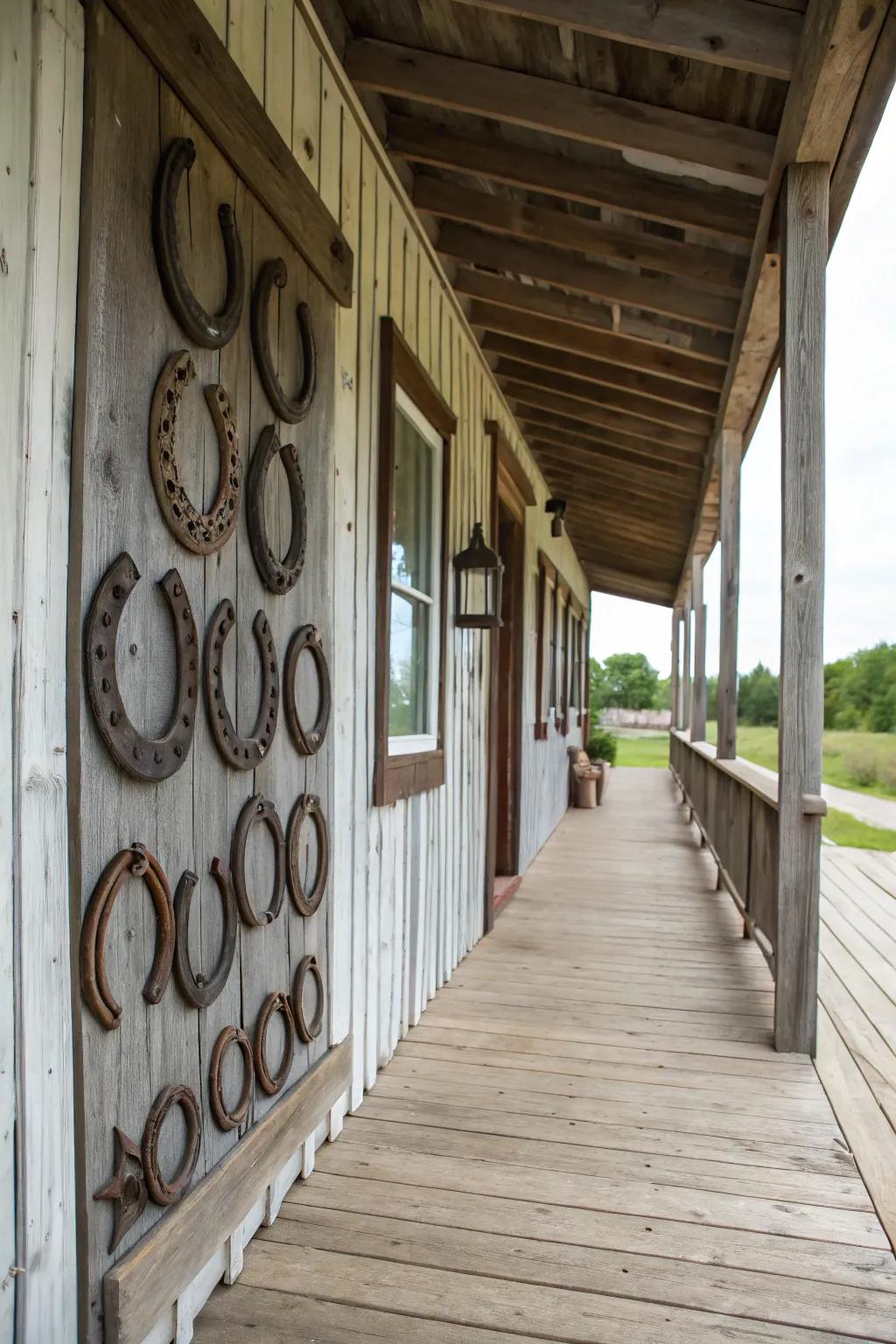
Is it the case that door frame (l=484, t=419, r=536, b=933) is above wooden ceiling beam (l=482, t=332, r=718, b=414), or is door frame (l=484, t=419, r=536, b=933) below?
below

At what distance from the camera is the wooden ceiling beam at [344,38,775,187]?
2.63 meters

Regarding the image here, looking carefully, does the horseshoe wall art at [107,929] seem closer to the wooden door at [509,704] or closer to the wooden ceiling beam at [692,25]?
the wooden ceiling beam at [692,25]

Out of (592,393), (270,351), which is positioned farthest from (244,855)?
(592,393)

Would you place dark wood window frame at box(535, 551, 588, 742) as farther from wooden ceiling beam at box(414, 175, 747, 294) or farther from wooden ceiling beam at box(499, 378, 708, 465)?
wooden ceiling beam at box(414, 175, 747, 294)

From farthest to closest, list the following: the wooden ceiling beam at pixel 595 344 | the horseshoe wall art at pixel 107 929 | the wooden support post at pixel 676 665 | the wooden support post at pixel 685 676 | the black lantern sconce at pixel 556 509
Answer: the wooden support post at pixel 676 665 → the wooden support post at pixel 685 676 → the black lantern sconce at pixel 556 509 → the wooden ceiling beam at pixel 595 344 → the horseshoe wall art at pixel 107 929

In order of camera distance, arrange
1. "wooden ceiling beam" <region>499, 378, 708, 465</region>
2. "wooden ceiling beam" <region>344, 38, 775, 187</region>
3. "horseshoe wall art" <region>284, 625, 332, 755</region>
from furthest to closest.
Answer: "wooden ceiling beam" <region>499, 378, 708, 465</region>, "wooden ceiling beam" <region>344, 38, 775, 187</region>, "horseshoe wall art" <region>284, 625, 332, 755</region>

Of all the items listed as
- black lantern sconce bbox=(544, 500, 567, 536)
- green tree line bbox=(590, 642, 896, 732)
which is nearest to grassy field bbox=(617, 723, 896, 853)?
green tree line bbox=(590, 642, 896, 732)

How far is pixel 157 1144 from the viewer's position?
1458 millimetres

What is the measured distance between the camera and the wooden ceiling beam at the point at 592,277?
3.69 meters

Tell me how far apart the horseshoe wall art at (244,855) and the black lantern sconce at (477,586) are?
1.96 meters

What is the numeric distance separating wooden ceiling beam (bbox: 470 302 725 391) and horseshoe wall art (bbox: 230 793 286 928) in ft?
10.1

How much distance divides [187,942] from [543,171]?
9.09 feet

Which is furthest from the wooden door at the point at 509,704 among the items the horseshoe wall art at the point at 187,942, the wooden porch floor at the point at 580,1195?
the horseshoe wall art at the point at 187,942

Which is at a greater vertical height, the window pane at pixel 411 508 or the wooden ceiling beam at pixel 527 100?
the wooden ceiling beam at pixel 527 100
